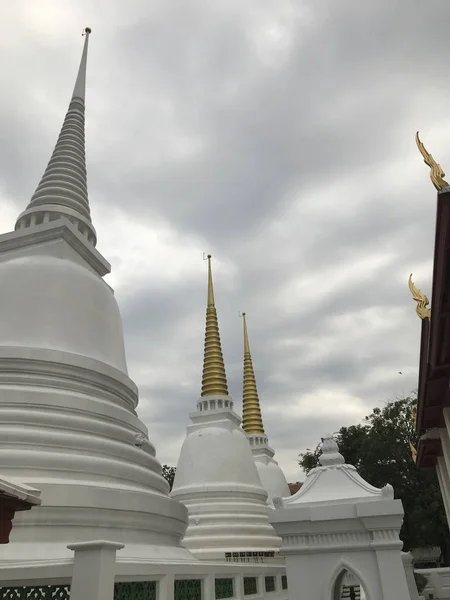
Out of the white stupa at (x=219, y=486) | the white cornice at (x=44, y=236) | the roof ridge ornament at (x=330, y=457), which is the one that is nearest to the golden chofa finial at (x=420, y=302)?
the roof ridge ornament at (x=330, y=457)

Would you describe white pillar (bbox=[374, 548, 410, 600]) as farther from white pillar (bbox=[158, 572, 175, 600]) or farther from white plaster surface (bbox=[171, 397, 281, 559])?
white plaster surface (bbox=[171, 397, 281, 559])

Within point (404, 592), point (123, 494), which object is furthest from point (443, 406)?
point (123, 494)

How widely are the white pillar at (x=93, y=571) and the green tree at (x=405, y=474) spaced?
67.8ft

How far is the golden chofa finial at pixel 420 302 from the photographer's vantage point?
22.3 ft

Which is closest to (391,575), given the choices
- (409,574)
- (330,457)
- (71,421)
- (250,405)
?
(330,457)

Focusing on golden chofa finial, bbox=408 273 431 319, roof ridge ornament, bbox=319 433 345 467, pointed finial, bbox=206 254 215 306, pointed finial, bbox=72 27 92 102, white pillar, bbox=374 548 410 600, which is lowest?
white pillar, bbox=374 548 410 600

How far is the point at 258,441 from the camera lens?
27547 mm

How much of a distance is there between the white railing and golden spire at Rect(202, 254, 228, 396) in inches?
453

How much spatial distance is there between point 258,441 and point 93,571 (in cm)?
2336

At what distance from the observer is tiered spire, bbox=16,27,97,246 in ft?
43.5

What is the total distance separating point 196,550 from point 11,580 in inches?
452

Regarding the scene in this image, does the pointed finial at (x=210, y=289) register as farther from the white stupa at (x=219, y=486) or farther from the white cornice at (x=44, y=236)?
the white cornice at (x=44, y=236)

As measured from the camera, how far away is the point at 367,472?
25.8 meters

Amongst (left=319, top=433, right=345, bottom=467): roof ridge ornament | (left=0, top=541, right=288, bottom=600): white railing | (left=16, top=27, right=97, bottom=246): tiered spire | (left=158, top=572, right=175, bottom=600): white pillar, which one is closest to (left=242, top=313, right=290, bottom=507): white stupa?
(left=0, top=541, right=288, bottom=600): white railing
